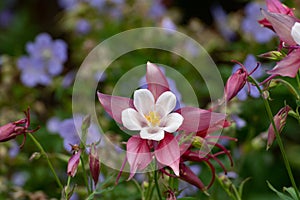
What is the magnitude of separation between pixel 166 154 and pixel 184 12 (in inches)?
98.2

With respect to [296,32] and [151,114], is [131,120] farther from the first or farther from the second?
[296,32]

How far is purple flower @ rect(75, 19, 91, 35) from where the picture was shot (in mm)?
2393

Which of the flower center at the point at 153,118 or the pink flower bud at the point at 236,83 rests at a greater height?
the pink flower bud at the point at 236,83

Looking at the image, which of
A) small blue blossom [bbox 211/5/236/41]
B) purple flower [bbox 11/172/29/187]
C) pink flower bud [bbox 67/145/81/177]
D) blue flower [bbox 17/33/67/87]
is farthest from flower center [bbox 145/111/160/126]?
small blue blossom [bbox 211/5/236/41]

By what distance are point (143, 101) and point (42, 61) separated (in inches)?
47.5

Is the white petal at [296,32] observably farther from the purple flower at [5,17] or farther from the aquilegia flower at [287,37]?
the purple flower at [5,17]

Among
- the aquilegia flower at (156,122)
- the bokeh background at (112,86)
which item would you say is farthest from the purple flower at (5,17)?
the aquilegia flower at (156,122)

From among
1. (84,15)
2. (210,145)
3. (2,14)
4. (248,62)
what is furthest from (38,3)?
(210,145)

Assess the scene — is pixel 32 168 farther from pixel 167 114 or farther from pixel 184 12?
pixel 184 12

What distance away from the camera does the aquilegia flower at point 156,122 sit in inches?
38.4

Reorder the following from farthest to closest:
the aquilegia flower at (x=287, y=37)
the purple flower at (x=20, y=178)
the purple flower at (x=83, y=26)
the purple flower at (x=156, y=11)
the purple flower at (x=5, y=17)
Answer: the purple flower at (x=5, y=17) < the purple flower at (x=156, y=11) < the purple flower at (x=83, y=26) < the purple flower at (x=20, y=178) < the aquilegia flower at (x=287, y=37)

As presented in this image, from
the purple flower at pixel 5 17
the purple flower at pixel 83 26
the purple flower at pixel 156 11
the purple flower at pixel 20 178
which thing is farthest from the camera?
the purple flower at pixel 5 17

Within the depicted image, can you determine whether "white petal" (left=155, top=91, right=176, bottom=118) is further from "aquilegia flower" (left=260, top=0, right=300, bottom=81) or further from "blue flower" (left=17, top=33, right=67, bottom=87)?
"blue flower" (left=17, top=33, right=67, bottom=87)

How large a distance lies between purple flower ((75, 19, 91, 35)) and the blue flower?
191 mm
